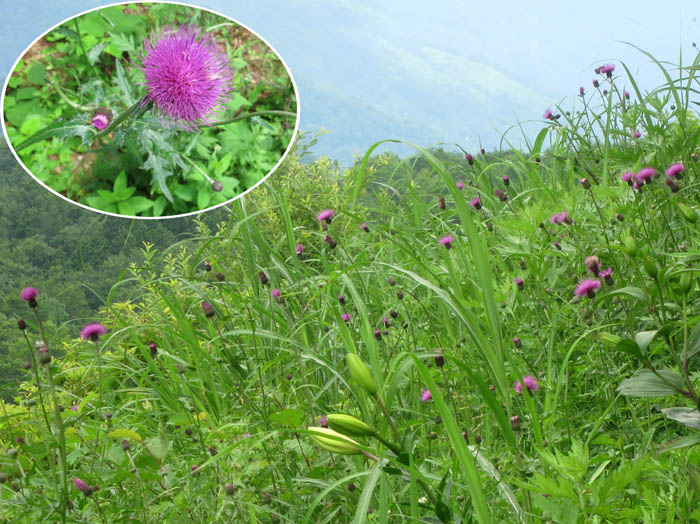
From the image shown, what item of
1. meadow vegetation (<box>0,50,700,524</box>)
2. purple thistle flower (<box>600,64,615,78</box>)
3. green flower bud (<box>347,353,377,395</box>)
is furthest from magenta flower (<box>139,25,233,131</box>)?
purple thistle flower (<box>600,64,615,78</box>)

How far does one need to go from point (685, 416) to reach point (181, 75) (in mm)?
1436

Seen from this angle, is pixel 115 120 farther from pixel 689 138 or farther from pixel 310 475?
pixel 689 138

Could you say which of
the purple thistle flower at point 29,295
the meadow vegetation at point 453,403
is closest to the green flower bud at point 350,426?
the meadow vegetation at point 453,403

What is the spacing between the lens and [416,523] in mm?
872

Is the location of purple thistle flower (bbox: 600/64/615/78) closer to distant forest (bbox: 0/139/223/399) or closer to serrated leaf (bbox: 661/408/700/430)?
serrated leaf (bbox: 661/408/700/430)

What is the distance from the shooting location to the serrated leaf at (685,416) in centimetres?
83

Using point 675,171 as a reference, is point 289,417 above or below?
below

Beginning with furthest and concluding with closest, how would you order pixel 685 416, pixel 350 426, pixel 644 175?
1. pixel 644 175
2. pixel 685 416
3. pixel 350 426

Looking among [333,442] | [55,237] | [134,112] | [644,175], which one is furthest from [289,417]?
[55,237]

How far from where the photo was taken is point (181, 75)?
5.87 feet

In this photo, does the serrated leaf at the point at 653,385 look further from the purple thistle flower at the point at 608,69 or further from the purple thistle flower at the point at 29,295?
the purple thistle flower at the point at 608,69

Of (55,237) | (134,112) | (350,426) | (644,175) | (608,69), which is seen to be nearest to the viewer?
(350,426)

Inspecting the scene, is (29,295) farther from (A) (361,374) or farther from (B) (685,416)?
(B) (685,416)

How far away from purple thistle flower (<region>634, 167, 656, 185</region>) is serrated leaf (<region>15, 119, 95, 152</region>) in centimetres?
133
